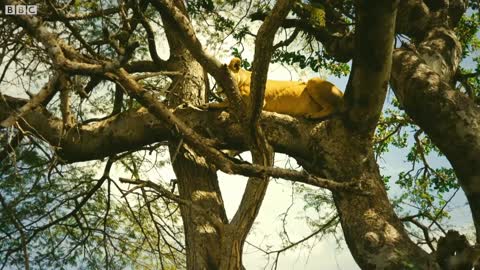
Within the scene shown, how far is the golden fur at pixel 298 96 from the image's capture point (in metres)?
5.34

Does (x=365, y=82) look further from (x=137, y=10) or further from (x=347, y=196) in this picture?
(x=137, y=10)

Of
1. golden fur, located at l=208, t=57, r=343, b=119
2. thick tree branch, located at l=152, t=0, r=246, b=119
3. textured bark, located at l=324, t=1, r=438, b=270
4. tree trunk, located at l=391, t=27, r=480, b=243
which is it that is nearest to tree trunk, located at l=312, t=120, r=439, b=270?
textured bark, located at l=324, t=1, r=438, b=270

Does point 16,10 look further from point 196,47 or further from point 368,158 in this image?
point 368,158

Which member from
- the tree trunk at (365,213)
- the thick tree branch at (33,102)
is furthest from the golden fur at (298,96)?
the thick tree branch at (33,102)

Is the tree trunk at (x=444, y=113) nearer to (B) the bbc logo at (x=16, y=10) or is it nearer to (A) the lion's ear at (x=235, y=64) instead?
(A) the lion's ear at (x=235, y=64)

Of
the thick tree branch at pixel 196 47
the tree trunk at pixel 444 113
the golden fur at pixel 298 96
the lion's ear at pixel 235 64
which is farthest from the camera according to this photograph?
the golden fur at pixel 298 96

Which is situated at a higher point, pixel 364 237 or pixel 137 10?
pixel 137 10

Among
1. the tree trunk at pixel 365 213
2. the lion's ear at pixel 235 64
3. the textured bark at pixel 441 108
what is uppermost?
the lion's ear at pixel 235 64

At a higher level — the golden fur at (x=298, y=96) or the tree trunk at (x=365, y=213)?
the golden fur at (x=298, y=96)

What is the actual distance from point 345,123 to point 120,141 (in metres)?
2.10

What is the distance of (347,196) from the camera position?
4.79m

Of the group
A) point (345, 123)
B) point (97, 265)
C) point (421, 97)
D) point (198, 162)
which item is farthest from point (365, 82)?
point (97, 265)

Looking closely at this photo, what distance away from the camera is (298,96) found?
554cm

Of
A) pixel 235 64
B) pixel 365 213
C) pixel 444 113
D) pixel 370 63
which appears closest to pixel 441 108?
pixel 444 113
